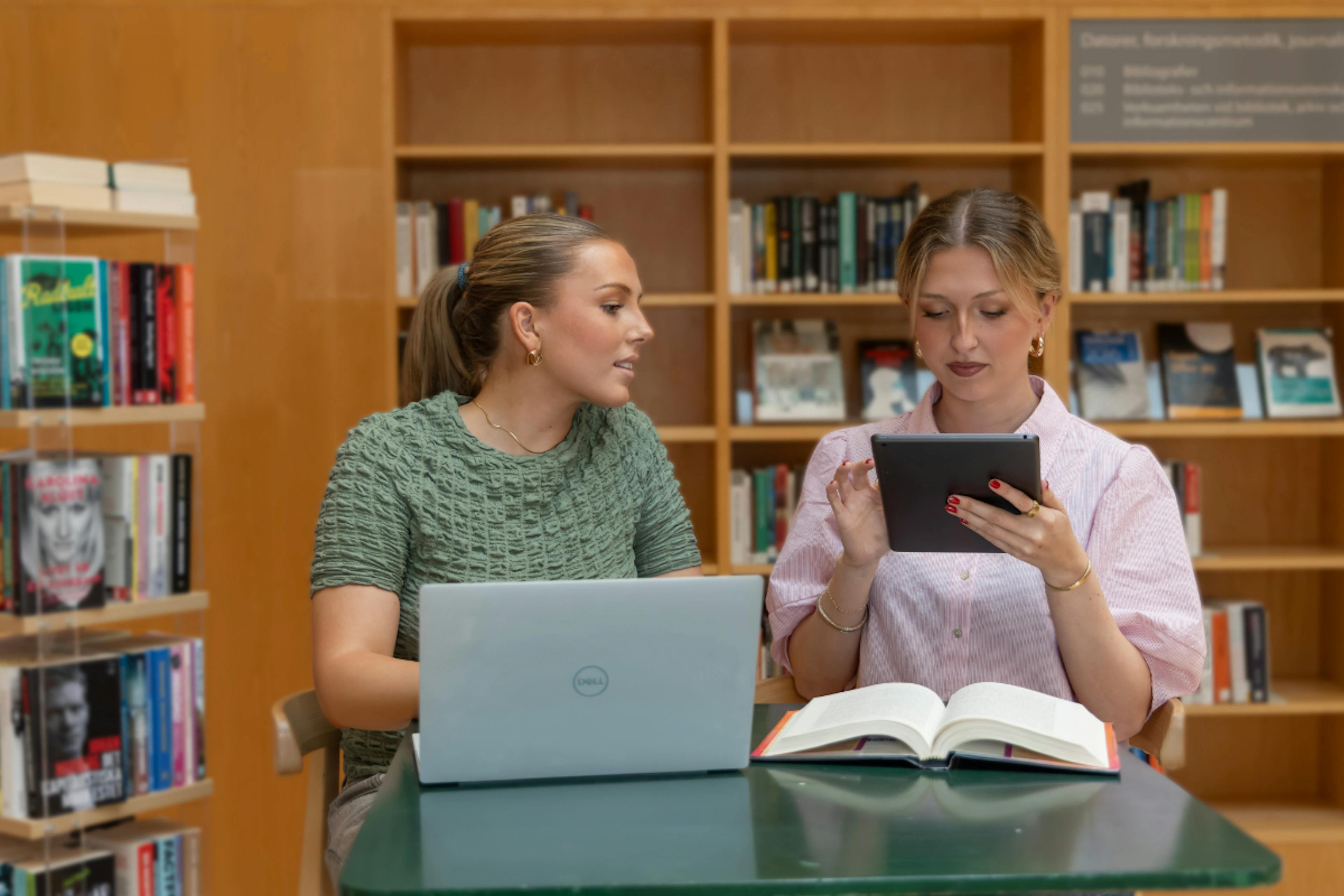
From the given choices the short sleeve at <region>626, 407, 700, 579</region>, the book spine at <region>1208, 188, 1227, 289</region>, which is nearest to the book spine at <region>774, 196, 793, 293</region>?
the book spine at <region>1208, 188, 1227, 289</region>

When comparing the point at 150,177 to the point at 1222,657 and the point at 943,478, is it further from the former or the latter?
the point at 1222,657

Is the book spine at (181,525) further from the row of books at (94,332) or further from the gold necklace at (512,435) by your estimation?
the gold necklace at (512,435)

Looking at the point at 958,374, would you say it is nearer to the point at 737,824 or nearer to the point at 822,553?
the point at 822,553

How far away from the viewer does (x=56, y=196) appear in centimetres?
146

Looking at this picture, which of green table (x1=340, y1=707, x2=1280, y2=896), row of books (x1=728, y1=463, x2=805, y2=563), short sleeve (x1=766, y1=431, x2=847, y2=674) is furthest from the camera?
row of books (x1=728, y1=463, x2=805, y2=563)

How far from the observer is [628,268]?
5.90 ft

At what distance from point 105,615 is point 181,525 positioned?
0.52ft

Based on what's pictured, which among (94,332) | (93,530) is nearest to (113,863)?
(93,530)

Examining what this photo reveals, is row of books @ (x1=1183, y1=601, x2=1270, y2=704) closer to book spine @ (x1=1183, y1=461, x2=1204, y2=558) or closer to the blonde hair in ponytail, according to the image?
book spine @ (x1=1183, y1=461, x2=1204, y2=558)

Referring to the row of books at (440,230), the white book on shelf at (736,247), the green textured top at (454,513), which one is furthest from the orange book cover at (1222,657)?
the row of books at (440,230)

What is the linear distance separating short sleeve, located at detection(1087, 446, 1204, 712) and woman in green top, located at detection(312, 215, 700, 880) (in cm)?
63

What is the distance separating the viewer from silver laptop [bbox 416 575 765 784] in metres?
1.07

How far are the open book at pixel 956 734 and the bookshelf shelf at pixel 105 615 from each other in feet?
2.72

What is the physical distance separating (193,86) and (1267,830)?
328 centimetres
